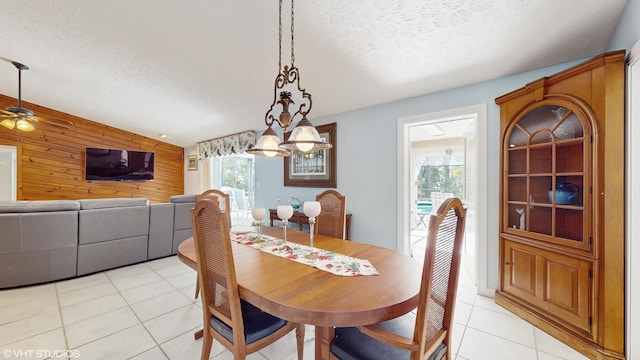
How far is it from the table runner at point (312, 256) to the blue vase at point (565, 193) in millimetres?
1677

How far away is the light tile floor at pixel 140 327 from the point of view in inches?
66.2

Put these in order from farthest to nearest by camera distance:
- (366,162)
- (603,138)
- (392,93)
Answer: (366,162)
(392,93)
(603,138)

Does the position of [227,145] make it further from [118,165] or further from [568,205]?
[568,205]

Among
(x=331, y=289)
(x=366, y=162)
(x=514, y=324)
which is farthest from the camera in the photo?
(x=366, y=162)

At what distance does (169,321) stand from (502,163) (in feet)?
10.7

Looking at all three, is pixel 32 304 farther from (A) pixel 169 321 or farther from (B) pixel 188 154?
(B) pixel 188 154

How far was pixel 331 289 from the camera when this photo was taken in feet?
3.55

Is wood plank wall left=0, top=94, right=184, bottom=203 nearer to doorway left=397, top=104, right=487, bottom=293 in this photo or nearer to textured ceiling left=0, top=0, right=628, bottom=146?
textured ceiling left=0, top=0, right=628, bottom=146

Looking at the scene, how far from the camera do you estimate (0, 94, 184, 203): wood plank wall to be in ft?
15.6

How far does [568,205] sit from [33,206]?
507 centimetres

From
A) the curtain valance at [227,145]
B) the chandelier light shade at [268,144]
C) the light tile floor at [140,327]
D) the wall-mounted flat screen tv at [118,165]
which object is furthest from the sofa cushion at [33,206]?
the wall-mounted flat screen tv at [118,165]

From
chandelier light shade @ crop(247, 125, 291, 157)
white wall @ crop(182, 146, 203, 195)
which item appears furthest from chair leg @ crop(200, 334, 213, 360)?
white wall @ crop(182, 146, 203, 195)

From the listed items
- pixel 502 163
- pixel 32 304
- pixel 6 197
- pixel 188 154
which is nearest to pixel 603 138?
pixel 502 163

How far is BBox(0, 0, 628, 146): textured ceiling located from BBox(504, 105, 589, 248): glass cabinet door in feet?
1.82
